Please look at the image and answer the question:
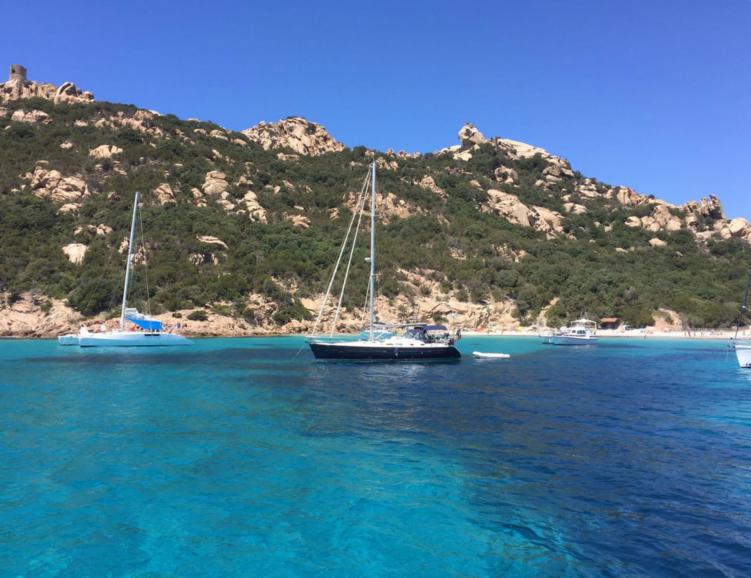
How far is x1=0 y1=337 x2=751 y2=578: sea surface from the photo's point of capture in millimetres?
8086

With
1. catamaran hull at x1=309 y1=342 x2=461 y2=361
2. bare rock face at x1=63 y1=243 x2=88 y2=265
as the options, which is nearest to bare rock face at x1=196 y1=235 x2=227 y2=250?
bare rock face at x1=63 y1=243 x2=88 y2=265

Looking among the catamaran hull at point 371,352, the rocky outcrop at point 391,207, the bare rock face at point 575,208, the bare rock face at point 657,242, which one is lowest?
the catamaran hull at point 371,352

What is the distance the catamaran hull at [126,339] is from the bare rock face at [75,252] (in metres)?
23.3

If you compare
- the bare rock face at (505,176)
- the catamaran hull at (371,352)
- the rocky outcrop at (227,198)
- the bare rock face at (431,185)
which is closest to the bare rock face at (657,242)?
the bare rock face at (505,176)

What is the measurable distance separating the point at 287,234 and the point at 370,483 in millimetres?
74955

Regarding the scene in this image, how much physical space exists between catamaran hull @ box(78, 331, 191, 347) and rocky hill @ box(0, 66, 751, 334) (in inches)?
524

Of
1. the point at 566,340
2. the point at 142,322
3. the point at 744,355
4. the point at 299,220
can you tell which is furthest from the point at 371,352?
the point at 299,220

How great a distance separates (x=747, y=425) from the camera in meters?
17.8

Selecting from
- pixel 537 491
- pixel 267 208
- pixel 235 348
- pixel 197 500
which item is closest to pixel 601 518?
pixel 537 491

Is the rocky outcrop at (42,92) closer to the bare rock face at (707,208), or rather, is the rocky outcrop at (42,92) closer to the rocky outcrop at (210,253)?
the rocky outcrop at (210,253)

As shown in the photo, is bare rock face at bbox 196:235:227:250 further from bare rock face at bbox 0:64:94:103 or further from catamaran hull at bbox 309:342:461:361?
bare rock face at bbox 0:64:94:103

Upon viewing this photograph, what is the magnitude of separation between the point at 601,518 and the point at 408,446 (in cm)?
596

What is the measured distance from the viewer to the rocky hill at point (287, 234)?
218 feet

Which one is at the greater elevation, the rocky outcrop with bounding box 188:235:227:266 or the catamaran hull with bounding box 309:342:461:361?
the rocky outcrop with bounding box 188:235:227:266
